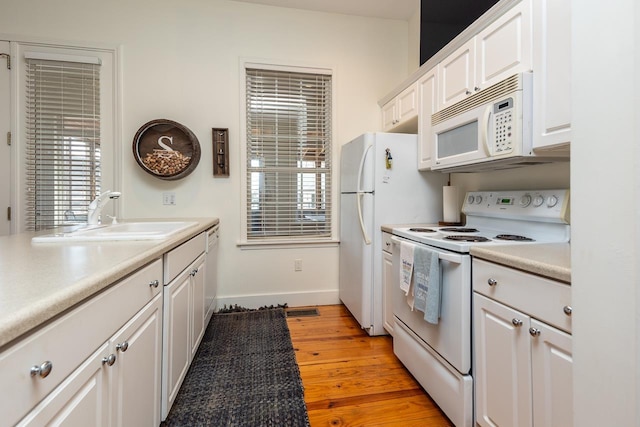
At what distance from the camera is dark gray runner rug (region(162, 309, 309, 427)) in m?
1.46

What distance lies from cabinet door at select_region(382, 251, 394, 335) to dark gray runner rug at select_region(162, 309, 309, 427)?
29.5 inches

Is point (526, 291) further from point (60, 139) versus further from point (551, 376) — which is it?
point (60, 139)

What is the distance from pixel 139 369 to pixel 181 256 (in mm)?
567

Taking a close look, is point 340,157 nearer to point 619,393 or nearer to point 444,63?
point 444,63

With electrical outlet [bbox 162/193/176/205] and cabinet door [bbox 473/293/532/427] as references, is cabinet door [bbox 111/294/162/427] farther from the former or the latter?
electrical outlet [bbox 162/193/176/205]

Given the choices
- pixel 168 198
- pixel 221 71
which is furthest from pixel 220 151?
pixel 221 71

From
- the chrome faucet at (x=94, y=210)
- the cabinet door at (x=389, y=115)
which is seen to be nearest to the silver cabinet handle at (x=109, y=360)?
the chrome faucet at (x=94, y=210)

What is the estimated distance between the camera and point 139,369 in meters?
1.06

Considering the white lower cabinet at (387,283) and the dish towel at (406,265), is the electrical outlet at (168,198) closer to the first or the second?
the white lower cabinet at (387,283)

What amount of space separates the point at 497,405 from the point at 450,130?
4.95ft

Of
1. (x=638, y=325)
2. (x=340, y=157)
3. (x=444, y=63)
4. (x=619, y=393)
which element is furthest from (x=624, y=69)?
(x=340, y=157)

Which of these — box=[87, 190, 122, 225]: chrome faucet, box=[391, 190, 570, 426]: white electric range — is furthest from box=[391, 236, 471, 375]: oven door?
box=[87, 190, 122, 225]: chrome faucet

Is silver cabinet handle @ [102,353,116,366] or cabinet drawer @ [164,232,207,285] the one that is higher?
cabinet drawer @ [164,232,207,285]

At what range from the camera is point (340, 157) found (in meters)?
2.99
